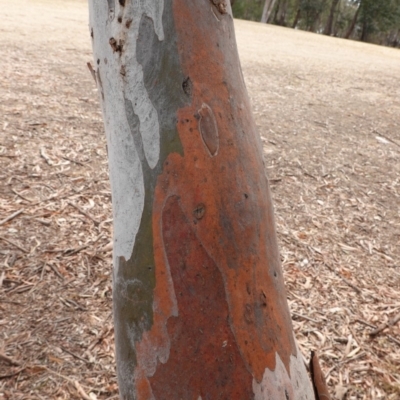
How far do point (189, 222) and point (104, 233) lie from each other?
168 cm

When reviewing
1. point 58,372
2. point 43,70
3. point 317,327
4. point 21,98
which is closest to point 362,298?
point 317,327

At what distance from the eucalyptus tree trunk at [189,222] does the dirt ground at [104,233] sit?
2.44 ft

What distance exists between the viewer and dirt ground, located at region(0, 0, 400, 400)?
78.9 inches

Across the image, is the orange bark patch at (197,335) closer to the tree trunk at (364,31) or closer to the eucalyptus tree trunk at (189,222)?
the eucalyptus tree trunk at (189,222)

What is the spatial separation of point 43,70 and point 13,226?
3.70 metres

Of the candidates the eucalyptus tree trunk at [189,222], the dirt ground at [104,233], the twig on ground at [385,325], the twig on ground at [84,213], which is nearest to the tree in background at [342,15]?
the dirt ground at [104,233]

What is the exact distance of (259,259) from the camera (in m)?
1.31

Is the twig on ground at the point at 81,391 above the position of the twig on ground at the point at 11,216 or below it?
below

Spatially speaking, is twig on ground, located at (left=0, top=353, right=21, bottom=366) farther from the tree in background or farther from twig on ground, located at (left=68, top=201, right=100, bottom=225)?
the tree in background

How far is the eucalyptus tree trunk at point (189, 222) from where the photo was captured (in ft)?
4.04

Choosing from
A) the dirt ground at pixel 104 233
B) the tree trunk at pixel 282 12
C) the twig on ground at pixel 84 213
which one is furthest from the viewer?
the tree trunk at pixel 282 12

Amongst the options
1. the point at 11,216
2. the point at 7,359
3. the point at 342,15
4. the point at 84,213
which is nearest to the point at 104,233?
the point at 84,213

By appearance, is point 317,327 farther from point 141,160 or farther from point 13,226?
point 13,226

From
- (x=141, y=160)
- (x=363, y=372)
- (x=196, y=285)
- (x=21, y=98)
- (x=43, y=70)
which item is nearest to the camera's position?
(x=196, y=285)
